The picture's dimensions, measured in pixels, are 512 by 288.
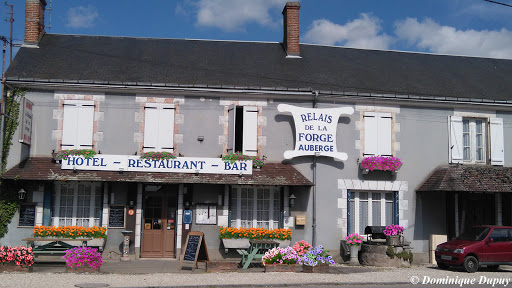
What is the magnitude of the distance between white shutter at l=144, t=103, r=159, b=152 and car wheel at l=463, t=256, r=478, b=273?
8.54 metres

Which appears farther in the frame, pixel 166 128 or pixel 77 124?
pixel 166 128

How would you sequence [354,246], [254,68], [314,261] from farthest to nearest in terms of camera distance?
[254,68], [354,246], [314,261]

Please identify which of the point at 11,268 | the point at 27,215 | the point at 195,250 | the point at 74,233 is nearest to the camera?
the point at 11,268

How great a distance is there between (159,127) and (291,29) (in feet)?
20.1

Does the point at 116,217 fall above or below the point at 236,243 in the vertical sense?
above

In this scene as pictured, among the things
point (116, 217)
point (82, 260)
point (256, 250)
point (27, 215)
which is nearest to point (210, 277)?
point (256, 250)

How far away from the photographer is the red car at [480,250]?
1306cm

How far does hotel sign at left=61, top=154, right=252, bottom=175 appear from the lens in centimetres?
1429

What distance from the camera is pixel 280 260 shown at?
490 inches

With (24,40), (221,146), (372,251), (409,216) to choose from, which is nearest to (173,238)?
(221,146)

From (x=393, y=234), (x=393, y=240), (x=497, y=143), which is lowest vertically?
(x=393, y=240)

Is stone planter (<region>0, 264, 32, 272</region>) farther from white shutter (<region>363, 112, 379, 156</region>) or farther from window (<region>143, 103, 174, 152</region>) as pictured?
white shutter (<region>363, 112, 379, 156</region>)

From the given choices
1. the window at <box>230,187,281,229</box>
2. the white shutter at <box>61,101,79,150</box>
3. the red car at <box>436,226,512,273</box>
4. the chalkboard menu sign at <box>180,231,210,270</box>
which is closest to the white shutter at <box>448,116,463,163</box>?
the red car at <box>436,226,512,273</box>

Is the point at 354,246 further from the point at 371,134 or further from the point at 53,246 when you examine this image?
the point at 53,246
